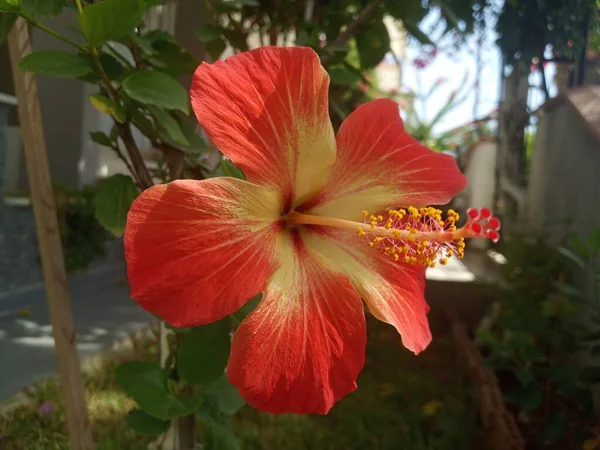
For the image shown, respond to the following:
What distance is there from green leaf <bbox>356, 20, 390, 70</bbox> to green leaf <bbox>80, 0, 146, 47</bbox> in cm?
52

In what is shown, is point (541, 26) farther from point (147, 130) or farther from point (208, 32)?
point (147, 130)

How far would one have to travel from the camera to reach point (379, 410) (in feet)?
3.81

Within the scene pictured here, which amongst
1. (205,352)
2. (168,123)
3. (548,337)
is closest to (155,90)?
(168,123)

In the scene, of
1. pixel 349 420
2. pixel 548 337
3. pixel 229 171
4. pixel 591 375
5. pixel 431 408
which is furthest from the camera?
pixel 548 337

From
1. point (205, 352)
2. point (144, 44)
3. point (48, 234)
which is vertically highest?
point (144, 44)

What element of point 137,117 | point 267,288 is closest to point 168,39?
point 137,117

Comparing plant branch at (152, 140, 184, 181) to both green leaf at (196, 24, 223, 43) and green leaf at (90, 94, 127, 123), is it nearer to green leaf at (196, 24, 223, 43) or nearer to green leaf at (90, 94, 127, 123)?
green leaf at (90, 94, 127, 123)

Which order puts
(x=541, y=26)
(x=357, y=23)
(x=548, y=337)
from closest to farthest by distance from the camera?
(x=357, y=23)
(x=548, y=337)
(x=541, y=26)

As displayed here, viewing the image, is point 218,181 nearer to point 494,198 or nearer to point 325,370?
point 325,370

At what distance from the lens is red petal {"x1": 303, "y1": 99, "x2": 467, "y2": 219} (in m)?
0.47

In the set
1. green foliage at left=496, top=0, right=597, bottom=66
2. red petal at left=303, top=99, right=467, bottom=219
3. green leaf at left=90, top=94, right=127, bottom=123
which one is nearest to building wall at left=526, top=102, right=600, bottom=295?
green foliage at left=496, top=0, right=597, bottom=66

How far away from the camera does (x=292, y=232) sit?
460 mm

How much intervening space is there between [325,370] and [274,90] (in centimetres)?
23

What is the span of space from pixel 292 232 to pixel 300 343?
0.34ft
